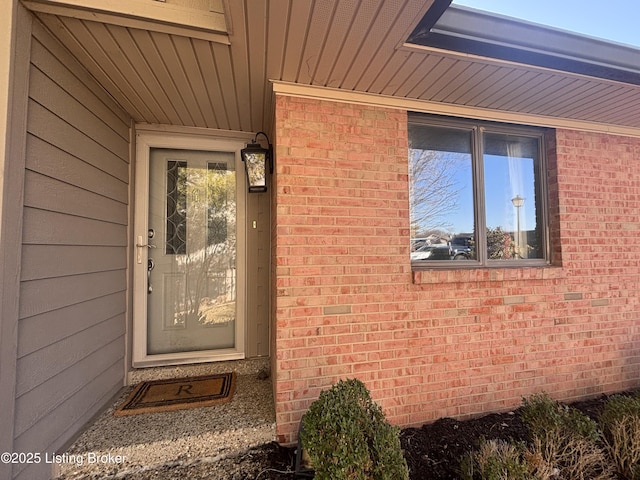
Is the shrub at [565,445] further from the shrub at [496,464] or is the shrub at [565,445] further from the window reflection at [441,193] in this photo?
the window reflection at [441,193]

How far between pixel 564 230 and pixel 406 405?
7.07 ft

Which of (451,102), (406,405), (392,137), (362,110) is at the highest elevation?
(451,102)

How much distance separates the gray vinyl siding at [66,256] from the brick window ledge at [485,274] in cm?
243

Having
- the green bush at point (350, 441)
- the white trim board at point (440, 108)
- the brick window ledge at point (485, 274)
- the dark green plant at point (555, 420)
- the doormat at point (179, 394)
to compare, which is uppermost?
the white trim board at point (440, 108)

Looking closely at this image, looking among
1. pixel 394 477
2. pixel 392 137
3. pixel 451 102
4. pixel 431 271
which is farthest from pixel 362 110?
pixel 394 477

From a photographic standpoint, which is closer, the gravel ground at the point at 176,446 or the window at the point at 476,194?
the gravel ground at the point at 176,446

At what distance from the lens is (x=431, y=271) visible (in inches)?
89.6

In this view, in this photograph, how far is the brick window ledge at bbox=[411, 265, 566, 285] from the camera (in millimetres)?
2256

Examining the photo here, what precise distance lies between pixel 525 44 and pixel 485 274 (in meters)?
1.64

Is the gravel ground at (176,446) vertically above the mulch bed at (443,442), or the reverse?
the gravel ground at (176,446)

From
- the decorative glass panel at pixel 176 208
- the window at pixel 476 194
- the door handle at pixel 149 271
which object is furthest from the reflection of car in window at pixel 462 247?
the door handle at pixel 149 271

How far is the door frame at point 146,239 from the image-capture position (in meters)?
2.68

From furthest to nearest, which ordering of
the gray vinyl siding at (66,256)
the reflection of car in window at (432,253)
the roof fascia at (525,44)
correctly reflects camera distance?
the reflection of car in window at (432,253), the roof fascia at (525,44), the gray vinyl siding at (66,256)

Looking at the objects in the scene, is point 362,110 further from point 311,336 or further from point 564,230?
point 564,230
